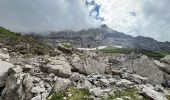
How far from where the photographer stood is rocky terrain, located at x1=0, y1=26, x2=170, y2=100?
86.6 feet

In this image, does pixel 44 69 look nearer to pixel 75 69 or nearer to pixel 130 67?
pixel 75 69

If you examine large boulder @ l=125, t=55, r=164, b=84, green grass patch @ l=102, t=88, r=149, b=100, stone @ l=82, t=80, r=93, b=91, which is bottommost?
green grass patch @ l=102, t=88, r=149, b=100

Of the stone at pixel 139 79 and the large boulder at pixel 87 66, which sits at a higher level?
the large boulder at pixel 87 66

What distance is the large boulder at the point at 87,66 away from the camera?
3281 centimetres

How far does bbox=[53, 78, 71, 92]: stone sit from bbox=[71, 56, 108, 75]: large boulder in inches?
196

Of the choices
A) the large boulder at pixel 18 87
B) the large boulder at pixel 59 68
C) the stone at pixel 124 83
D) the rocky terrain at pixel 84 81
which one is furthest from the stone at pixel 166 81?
the large boulder at pixel 18 87

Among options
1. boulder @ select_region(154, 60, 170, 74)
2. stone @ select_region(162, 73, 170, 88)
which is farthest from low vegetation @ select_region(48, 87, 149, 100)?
boulder @ select_region(154, 60, 170, 74)

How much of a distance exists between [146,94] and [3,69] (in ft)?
54.8

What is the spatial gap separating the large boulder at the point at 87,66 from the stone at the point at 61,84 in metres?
4.99

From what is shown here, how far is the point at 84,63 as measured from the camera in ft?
111

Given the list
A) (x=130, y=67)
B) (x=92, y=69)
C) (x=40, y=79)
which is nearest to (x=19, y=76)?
(x=40, y=79)

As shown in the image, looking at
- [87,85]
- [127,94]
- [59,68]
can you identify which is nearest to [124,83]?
[127,94]

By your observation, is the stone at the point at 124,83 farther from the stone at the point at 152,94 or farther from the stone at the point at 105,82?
the stone at the point at 152,94

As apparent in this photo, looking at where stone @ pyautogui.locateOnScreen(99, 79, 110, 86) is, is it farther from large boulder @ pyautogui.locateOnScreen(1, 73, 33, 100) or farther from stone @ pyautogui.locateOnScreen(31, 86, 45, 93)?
large boulder @ pyautogui.locateOnScreen(1, 73, 33, 100)
